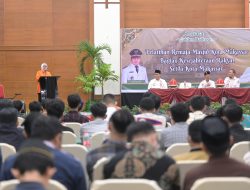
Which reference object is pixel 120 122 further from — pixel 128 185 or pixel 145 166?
pixel 128 185

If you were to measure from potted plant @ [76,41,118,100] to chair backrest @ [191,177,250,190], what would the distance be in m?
12.3

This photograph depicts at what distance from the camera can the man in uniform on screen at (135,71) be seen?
49.2 ft

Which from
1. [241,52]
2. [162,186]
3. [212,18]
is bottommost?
[162,186]

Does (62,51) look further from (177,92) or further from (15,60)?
Result: (177,92)

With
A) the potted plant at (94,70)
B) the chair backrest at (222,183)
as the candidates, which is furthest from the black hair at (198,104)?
the potted plant at (94,70)

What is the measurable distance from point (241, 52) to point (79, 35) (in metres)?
4.73

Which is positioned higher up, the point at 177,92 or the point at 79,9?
the point at 79,9

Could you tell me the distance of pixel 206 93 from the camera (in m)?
13.2

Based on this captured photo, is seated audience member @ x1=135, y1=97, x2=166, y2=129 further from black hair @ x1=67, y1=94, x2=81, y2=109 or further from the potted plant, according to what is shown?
the potted plant

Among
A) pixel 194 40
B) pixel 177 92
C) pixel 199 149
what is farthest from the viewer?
pixel 194 40

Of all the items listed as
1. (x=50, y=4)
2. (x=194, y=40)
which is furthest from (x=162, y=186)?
(x=50, y=4)

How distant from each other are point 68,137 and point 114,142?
5.28ft

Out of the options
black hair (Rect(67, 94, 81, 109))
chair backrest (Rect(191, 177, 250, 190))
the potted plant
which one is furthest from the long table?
chair backrest (Rect(191, 177, 250, 190))

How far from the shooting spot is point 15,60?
15805mm
